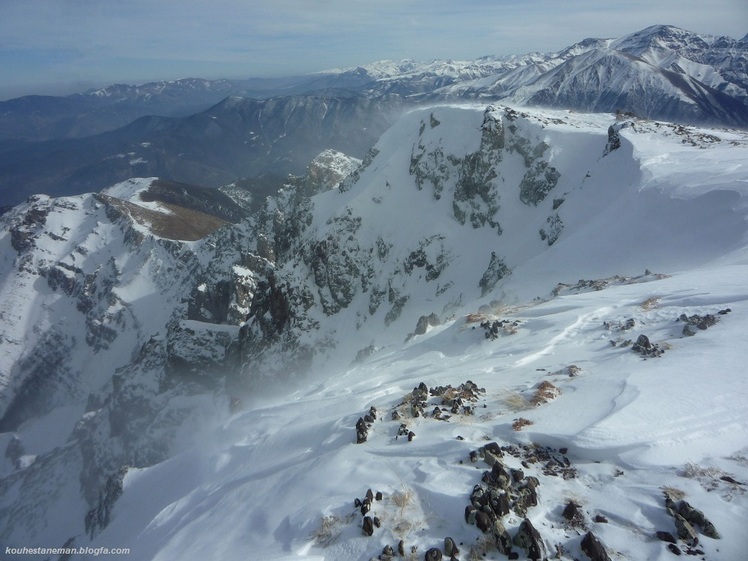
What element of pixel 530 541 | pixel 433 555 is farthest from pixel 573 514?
pixel 433 555

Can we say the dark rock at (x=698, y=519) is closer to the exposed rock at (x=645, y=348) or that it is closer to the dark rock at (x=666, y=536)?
the dark rock at (x=666, y=536)

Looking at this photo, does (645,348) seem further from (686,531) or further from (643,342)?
(686,531)

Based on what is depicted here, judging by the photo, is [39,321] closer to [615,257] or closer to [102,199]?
[102,199]

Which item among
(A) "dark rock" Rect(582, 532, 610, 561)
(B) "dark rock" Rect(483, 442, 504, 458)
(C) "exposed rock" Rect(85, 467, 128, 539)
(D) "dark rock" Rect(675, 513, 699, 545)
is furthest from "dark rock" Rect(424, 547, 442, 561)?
(C) "exposed rock" Rect(85, 467, 128, 539)

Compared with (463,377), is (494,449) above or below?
above

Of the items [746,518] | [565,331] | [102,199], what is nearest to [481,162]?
[565,331]

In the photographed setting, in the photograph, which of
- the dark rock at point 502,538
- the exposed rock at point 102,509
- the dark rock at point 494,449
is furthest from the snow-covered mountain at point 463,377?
the exposed rock at point 102,509
